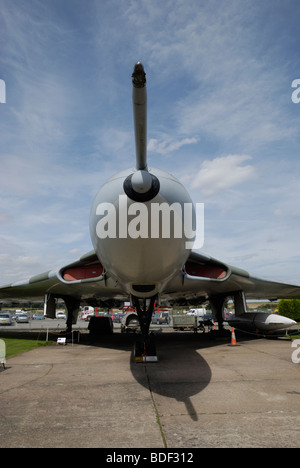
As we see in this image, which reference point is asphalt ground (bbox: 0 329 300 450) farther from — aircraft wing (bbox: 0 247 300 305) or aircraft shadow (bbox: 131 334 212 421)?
aircraft wing (bbox: 0 247 300 305)

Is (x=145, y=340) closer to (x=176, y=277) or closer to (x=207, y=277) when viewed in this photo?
(x=176, y=277)

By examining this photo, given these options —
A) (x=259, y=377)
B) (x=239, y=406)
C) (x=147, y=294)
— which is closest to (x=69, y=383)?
(x=147, y=294)

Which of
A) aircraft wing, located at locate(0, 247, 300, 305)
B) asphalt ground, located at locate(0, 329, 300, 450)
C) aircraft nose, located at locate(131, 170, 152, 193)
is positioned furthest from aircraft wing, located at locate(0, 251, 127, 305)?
aircraft nose, located at locate(131, 170, 152, 193)

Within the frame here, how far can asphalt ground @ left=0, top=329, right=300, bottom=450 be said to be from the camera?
2873mm

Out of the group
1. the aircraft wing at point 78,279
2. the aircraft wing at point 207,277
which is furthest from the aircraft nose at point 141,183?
Result: the aircraft wing at point 78,279

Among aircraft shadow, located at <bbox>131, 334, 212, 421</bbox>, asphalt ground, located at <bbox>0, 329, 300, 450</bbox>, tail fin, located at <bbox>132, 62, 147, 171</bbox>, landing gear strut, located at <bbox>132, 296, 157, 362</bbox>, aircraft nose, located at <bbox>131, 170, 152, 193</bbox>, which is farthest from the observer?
landing gear strut, located at <bbox>132, 296, 157, 362</bbox>

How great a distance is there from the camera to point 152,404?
3.94m

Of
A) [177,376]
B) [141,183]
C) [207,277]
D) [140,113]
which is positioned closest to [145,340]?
[177,376]

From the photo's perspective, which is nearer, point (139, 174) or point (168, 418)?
point (168, 418)

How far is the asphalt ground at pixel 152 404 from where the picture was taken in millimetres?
2873

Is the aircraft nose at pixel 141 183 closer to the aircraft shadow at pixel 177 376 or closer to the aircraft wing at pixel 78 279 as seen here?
the aircraft shadow at pixel 177 376

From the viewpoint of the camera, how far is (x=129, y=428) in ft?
10.2
